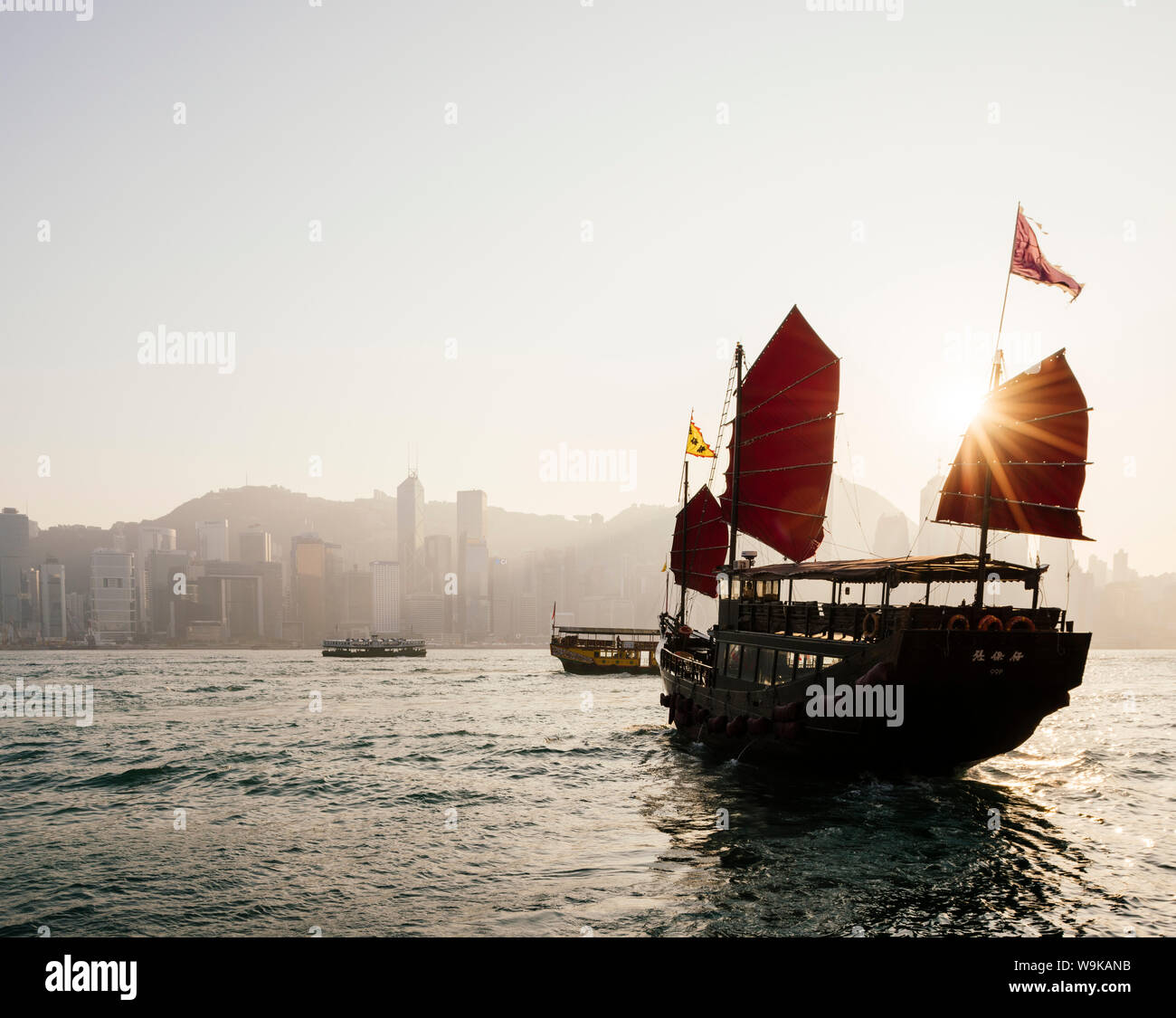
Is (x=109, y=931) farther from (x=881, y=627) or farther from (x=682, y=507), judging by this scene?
(x=682, y=507)

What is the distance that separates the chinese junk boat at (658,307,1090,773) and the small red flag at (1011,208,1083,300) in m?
2.24

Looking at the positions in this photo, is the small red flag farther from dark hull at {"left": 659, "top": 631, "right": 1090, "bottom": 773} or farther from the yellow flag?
the yellow flag

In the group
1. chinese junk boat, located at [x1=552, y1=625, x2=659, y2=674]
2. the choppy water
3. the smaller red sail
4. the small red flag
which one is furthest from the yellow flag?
chinese junk boat, located at [x1=552, y1=625, x2=659, y2=674]

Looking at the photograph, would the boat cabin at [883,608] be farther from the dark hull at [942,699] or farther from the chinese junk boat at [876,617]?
the dark hull at [942,699]

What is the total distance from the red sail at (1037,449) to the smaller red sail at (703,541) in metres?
21.8

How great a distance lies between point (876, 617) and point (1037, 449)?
347 inches

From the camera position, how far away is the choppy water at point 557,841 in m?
13.5

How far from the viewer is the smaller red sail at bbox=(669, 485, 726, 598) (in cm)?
4769

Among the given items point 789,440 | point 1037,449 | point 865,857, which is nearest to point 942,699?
point 865,857

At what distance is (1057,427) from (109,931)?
2653 centimetres

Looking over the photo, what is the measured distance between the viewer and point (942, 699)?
1994 centimetres
